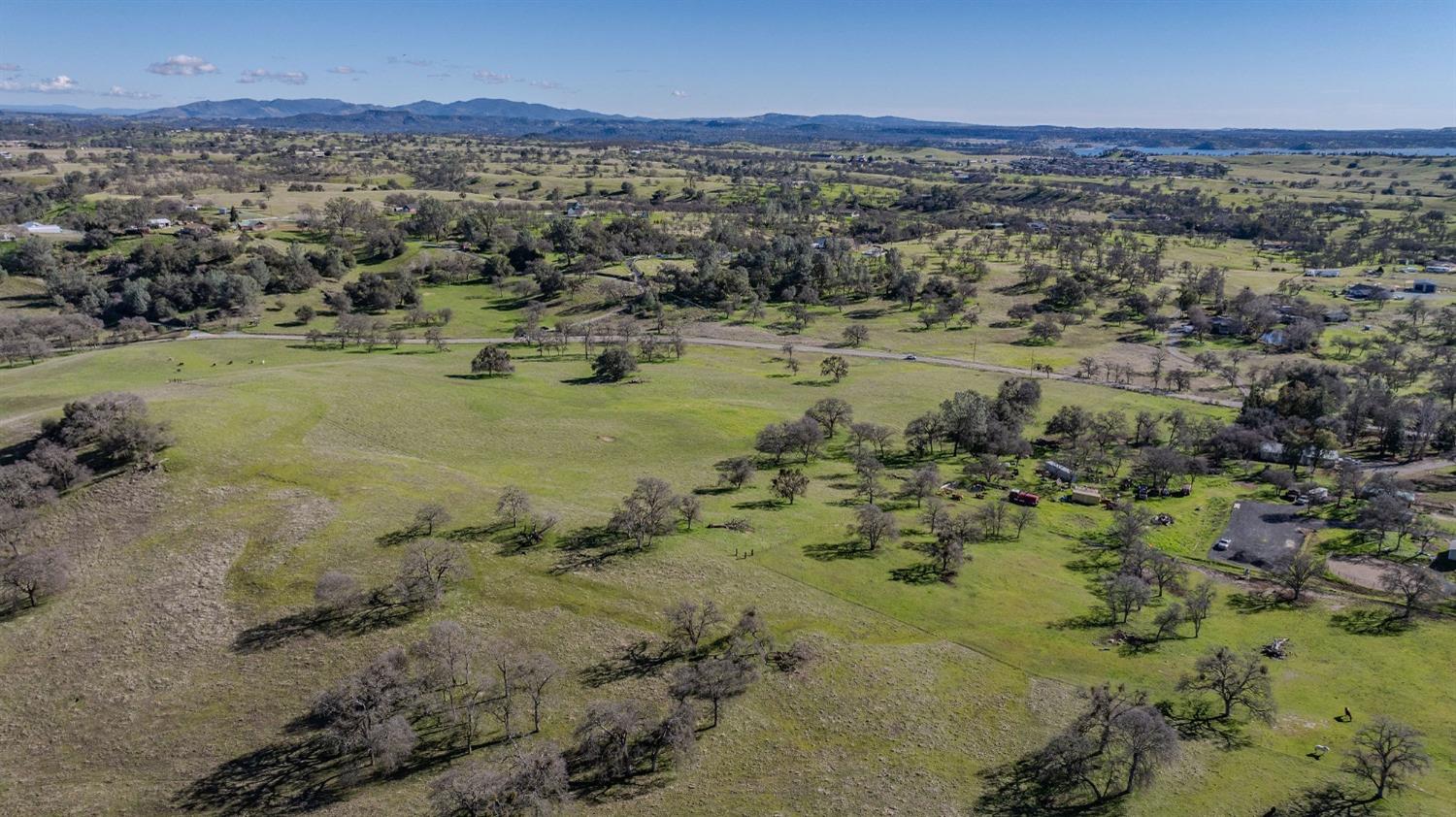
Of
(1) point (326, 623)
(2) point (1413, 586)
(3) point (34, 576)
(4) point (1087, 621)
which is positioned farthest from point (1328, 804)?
(3) point (34, 576)

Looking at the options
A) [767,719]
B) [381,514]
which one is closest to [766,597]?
[767,719]

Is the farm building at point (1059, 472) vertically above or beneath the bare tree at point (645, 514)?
beneath

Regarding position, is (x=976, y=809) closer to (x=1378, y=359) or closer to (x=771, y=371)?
(x=771, y=371)

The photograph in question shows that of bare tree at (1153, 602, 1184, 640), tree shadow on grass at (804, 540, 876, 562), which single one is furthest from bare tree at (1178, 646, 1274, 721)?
tree shadow on grass at (804, 540, 876, 562)

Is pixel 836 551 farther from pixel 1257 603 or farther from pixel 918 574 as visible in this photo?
pixel 1257 603

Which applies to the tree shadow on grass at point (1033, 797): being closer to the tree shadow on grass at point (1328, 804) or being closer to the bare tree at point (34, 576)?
the tree shadow on grass at point (1328, 804)

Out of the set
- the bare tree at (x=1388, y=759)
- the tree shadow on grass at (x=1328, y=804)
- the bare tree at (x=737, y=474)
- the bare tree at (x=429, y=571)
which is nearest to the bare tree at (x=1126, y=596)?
the bare tree at (x=1388, y=759)
